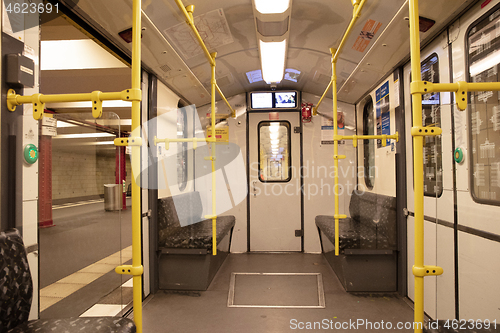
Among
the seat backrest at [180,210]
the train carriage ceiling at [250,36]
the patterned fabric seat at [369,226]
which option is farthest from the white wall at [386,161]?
the seat backrest at [180,210]

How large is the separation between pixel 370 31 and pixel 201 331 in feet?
10.5

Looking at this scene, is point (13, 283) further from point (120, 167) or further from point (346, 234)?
point (346, 234)

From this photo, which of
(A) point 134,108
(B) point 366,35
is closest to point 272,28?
(B) point 366,35

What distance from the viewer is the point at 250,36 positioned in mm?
3182

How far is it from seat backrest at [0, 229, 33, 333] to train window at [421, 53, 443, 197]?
241 cm

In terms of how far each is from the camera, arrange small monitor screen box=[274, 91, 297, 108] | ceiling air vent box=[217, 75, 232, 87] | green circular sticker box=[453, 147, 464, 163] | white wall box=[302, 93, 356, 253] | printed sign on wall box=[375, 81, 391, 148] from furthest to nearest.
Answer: small monitor screen box=[274, 91, 297, 108] → white wall box=[302, 93, 356, 253] → ceiling air vent box=[217, 75, 232, 87] → printed sign on wall box=[375, 81, 391, 148] → green circular sticker box=[453, 147, 464, 163]

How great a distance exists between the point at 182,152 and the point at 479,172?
11.8ft

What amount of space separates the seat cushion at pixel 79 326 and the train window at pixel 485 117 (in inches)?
92.4

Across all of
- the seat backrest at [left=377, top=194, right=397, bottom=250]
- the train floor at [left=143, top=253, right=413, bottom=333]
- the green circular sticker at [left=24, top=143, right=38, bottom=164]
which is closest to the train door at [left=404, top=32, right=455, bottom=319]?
the train floor at [left=143, top=253, right=413, bottom=333]

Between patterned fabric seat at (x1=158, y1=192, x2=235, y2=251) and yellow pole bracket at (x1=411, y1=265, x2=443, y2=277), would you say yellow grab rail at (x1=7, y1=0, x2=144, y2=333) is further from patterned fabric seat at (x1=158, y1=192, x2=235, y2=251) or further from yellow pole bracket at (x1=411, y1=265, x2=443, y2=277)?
patterned fabric seat at (x1=158, y1=192, x2=235, y2=251)

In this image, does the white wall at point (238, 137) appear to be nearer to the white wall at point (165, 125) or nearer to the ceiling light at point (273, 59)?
the ceiling light at point (273, 59)

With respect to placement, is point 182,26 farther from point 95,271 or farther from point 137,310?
point 95,271

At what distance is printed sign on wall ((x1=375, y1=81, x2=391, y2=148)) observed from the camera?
11.8 ft

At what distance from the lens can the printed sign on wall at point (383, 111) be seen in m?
3.61
